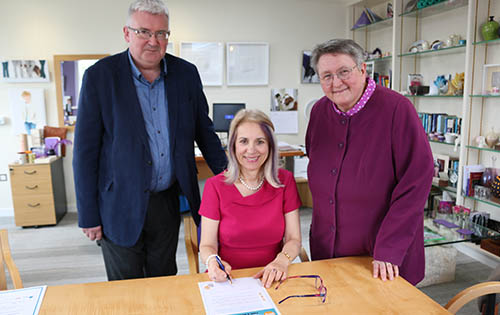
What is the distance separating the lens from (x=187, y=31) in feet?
15.9

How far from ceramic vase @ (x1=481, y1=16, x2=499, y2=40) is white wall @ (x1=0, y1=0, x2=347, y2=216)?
88.3 inches

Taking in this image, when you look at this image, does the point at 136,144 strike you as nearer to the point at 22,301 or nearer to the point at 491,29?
the point at 22,301

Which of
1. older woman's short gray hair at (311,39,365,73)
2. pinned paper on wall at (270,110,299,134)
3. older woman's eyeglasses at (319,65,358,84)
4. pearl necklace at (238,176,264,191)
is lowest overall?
pearl necklace at (238,176,264,191)

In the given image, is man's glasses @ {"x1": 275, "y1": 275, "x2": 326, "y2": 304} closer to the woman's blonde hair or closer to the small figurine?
the woman's blonde hair

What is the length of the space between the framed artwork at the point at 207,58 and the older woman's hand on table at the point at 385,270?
12.6 ft

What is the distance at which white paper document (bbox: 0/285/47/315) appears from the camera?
1.22 metres

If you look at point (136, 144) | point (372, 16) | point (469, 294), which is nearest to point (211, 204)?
point (136, 144)

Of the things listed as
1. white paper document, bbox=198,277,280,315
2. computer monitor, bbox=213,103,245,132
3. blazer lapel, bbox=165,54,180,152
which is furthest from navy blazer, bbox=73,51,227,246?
computer monitor, bbox=213,103,245,132

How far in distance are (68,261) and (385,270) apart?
3000 mm

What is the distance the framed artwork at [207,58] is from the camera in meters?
4.85

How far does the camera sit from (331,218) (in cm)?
159

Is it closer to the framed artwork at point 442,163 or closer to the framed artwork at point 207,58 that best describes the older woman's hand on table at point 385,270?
the framed artwork at point 442,163

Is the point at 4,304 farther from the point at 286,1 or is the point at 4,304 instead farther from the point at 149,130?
the point at 286,1

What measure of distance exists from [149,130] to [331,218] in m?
0.90
